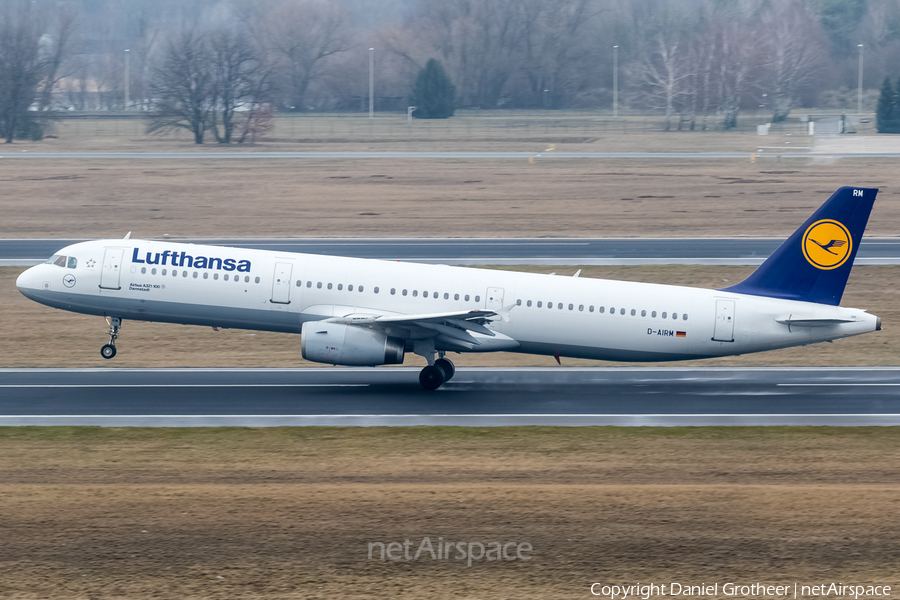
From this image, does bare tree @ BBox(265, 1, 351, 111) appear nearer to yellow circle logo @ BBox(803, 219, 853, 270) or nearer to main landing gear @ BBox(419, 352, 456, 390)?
main landing gear @ BBox(419, 352, 456, 390)

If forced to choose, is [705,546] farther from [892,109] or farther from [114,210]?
[892,109]

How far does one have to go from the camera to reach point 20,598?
50.9 feet

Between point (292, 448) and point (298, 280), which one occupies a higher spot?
point (298, 280)

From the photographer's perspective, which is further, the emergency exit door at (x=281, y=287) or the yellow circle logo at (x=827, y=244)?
the emergency exit door at (x=281, y=287)

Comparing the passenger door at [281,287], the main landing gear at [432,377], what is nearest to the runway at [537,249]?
the main landing gear at [432,377]

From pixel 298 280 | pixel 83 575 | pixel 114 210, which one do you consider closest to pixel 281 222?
pixel 114 210

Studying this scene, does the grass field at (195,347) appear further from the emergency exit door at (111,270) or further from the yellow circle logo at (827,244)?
the yellow circle logo at (827,244)

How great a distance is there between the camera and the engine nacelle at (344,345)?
30797mm

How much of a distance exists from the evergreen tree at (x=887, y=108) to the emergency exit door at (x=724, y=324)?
4147 inches

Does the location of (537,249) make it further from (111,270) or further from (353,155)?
(353,155)

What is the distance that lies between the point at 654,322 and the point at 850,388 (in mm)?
6881

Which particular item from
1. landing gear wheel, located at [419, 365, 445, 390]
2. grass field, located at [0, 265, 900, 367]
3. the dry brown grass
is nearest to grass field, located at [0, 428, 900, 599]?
landing gear wheel, located at [419, 365, 445, 390]

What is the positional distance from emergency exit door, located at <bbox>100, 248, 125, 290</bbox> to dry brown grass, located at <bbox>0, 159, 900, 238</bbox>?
2958 centimetres

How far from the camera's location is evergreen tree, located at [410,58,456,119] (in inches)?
5896
